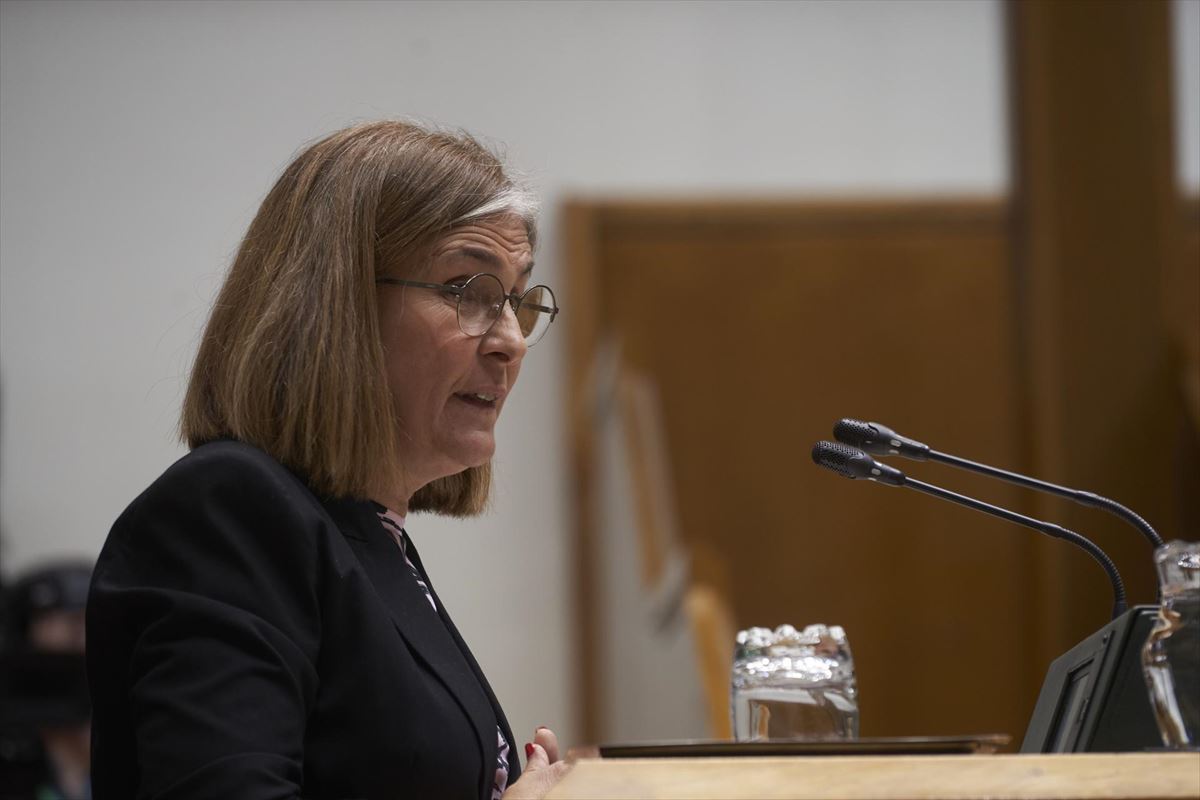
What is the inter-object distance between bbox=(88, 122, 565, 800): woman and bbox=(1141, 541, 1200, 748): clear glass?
1.48 ft

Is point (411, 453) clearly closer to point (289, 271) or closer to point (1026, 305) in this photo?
point (289, 271)

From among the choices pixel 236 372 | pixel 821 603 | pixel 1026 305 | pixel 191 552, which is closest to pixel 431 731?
pixel 191 552

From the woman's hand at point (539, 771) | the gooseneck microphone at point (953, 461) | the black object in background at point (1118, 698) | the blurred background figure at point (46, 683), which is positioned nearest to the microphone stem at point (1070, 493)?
the gooseneck microphone at point (953, 461)

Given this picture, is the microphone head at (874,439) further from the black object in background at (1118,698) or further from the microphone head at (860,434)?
the black object in background at (1118,698)

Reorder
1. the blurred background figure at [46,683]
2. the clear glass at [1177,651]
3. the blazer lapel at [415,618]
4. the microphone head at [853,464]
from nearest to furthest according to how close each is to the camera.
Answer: the clear glass at [1177,651] → the blazer lapel at [415,618] → the microphone head at [853,464] → the blurred background figure at [46,683]

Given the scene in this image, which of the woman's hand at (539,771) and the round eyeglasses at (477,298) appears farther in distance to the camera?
the round eyeglasses at (477,298)

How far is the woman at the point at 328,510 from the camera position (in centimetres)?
118

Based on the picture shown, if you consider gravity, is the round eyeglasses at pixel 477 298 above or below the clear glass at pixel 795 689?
above

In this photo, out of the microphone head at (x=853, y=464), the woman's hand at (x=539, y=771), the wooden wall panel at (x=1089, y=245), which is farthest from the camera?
the wooden wall panel at (x=1089, y=245)

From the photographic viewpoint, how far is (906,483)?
1.45 metres

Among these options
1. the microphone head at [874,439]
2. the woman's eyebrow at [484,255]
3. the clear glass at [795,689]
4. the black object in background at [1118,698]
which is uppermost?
the woman's eyebrow at [484,255]

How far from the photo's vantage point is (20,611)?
4.05 m

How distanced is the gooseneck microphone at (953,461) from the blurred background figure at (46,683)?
9.25 feet

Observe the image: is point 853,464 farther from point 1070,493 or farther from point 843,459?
point 1070,493
